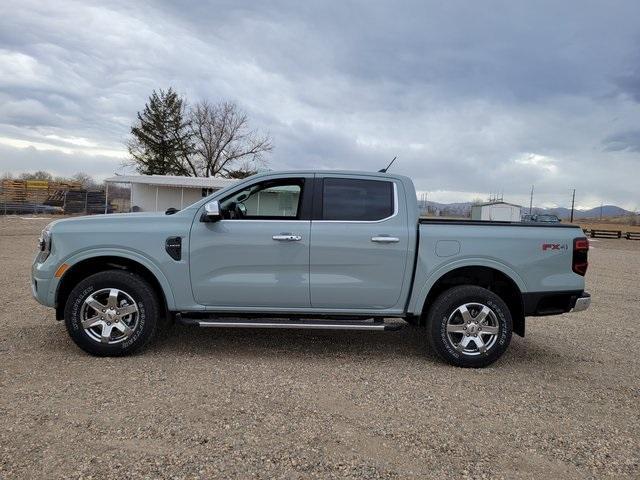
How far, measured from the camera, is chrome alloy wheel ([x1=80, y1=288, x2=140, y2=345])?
4723 mm

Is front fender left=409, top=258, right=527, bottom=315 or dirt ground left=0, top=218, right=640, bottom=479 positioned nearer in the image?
dirt ground left=0, top=218, right=640, bottom=479

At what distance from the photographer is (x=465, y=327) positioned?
4.80 m

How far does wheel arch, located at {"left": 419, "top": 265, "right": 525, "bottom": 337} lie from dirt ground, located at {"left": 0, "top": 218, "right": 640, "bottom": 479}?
20.9 inches

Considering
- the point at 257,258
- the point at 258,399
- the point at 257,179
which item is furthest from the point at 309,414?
the point at 257,179

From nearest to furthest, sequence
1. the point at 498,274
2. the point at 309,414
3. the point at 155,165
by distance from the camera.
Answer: the point at 309,414 < the point at 498,274 < the point at 155,165

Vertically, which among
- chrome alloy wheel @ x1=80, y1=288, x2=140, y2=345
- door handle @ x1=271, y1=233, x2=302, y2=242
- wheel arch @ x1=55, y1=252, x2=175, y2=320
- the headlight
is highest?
door handle @ x1=271, y1=233, x2=302, y2=242

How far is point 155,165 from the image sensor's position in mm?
47969

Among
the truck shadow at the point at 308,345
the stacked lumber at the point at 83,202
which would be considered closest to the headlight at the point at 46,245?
the truck shadow at the point at 308,345

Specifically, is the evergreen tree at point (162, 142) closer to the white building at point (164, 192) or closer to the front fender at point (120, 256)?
the white building at point (164, 192)

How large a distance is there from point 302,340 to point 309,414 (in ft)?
6.55

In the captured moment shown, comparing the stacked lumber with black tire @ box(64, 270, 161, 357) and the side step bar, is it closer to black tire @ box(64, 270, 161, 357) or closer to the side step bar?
black tire @ box(64, 270, 161, 357)

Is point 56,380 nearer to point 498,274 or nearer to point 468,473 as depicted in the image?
point 468,473

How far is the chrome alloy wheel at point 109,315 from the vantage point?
472cm

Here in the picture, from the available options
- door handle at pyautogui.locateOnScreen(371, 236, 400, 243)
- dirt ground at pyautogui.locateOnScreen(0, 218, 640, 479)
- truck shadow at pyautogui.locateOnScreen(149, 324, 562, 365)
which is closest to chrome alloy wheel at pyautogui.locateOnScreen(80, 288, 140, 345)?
dirt ground at pyautogui.locateOnScreen(0, 218, 640, 479)
